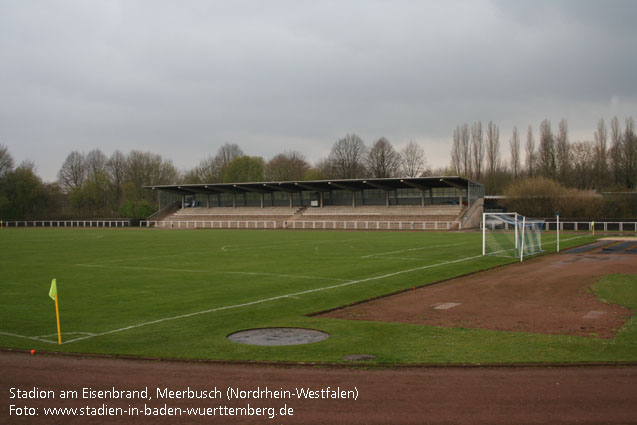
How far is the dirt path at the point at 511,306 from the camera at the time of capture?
1250cm

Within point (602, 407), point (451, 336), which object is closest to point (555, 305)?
point (451, 336)

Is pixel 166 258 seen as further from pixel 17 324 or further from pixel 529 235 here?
pixel 529 235

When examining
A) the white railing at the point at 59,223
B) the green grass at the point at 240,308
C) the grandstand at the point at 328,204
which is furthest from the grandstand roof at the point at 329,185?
the green grass at the point at 240,308

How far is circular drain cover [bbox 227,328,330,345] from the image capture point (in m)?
11.0

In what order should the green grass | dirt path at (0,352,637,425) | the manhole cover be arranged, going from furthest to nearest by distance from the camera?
the green grass < the manhole cover < dirt path at (0,352,637,425)

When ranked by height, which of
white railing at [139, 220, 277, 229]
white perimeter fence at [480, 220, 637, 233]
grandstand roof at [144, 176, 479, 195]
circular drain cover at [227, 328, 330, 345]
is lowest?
white perimeter fence at [480, 220, 637, 233]

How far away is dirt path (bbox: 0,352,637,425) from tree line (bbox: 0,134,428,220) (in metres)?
A: 97.3

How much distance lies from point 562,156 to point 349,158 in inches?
1607

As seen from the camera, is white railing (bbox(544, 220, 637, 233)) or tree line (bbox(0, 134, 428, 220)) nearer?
white railing (bbox(544, 220, 637, 233))

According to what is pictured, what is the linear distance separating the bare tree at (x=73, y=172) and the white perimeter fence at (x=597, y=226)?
100 m

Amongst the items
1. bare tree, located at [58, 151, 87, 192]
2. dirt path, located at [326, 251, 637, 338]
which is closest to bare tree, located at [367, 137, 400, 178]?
bare tree, located at [58, 151, 87, 192]

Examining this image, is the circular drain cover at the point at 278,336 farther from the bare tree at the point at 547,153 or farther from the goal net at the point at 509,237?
the bare tree at the point at 547,153

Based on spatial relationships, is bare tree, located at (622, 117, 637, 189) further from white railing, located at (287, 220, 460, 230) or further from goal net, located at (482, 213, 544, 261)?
goal net, located at (482, 213, 544, 261)

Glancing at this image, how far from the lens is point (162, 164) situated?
388 ft
